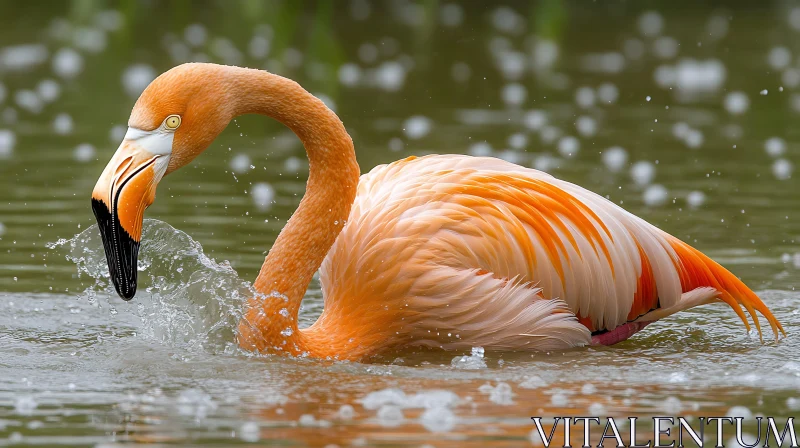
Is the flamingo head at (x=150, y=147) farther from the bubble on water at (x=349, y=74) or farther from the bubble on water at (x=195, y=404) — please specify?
the bubble on water at (x=349, y=74)

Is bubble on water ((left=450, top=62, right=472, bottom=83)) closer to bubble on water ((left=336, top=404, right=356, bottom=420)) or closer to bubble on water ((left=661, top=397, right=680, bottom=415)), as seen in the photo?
bubble on water ((left=661, top=397, right=680, bottom=415))

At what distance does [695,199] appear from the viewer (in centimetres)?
814

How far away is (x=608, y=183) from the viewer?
8578 millimetres

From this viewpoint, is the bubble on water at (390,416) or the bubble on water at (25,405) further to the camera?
the bubble on water at (25,405)

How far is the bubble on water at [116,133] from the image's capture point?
9.90 m

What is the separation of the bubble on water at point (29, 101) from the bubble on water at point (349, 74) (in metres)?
3.08

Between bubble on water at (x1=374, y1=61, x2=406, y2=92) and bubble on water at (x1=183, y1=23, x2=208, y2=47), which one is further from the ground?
bubble on water at (x1=183, y1=23, x2=208, y2=47)

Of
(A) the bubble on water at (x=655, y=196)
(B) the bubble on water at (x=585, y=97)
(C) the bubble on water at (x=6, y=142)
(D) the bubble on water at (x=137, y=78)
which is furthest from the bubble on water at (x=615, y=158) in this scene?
(D) the bubble on water at (x=137, y=78)

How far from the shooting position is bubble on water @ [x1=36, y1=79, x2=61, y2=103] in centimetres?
1176

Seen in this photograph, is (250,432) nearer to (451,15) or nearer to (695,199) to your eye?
(695,199)

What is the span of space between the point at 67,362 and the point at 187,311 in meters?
0.55

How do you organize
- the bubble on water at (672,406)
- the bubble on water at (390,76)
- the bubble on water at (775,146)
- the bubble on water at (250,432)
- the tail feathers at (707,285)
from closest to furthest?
the bubble on water at (250,432) → the bubble on water at (672,406) → the tail feathers at (707,285) → the bubble on water at (775,146) → the bubble on water at (390,76)

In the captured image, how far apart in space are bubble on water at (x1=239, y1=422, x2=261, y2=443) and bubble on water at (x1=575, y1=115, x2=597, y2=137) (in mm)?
6674

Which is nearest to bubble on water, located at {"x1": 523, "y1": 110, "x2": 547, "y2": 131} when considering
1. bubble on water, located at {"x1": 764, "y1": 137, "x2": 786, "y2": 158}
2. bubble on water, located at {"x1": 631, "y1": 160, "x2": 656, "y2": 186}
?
bubble on water, located at {"x1": 631, "y1": 160, "x2": 656, "y2": 186}
